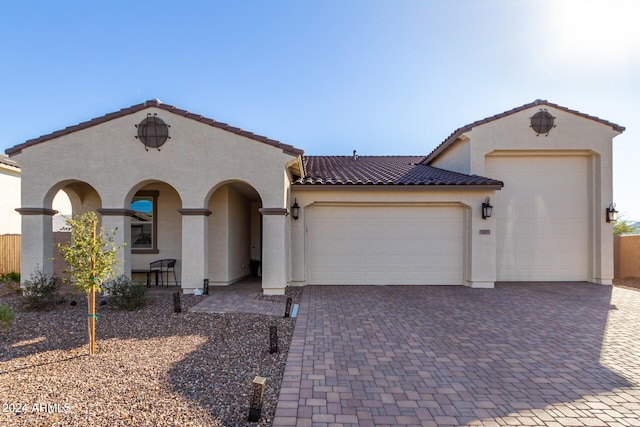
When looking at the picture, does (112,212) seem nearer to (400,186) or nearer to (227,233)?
(227,233)

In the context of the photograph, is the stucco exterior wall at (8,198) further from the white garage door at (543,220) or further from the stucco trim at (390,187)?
the white garage door at (543,220)

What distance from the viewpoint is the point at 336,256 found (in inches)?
389

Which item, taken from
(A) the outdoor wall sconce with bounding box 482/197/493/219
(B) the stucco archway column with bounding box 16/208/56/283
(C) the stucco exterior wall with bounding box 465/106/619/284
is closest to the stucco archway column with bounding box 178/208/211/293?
(B) the stucco archway column with bounding box 16/208/56/283

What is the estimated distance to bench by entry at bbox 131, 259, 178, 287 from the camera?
31.9ft

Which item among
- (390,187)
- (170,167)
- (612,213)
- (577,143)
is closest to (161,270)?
(170,167)

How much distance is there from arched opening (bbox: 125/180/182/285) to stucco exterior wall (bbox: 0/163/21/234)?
841cm

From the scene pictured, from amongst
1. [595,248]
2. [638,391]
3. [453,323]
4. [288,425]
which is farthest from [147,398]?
[595,248]

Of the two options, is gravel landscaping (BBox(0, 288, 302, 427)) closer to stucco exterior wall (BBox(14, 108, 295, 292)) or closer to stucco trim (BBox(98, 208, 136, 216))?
stucco exterior wall (BBox(14, 108, 295, 292))

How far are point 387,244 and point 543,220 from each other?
228 inches

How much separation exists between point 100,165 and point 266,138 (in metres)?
4.61

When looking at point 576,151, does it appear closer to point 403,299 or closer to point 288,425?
point 403,299

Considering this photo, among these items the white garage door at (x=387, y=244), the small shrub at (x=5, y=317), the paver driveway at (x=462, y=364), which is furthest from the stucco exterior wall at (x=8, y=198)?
the paver driveway at (x=462, y=364)

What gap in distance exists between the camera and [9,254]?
11.5 meters

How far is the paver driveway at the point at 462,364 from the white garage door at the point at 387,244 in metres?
2.28
